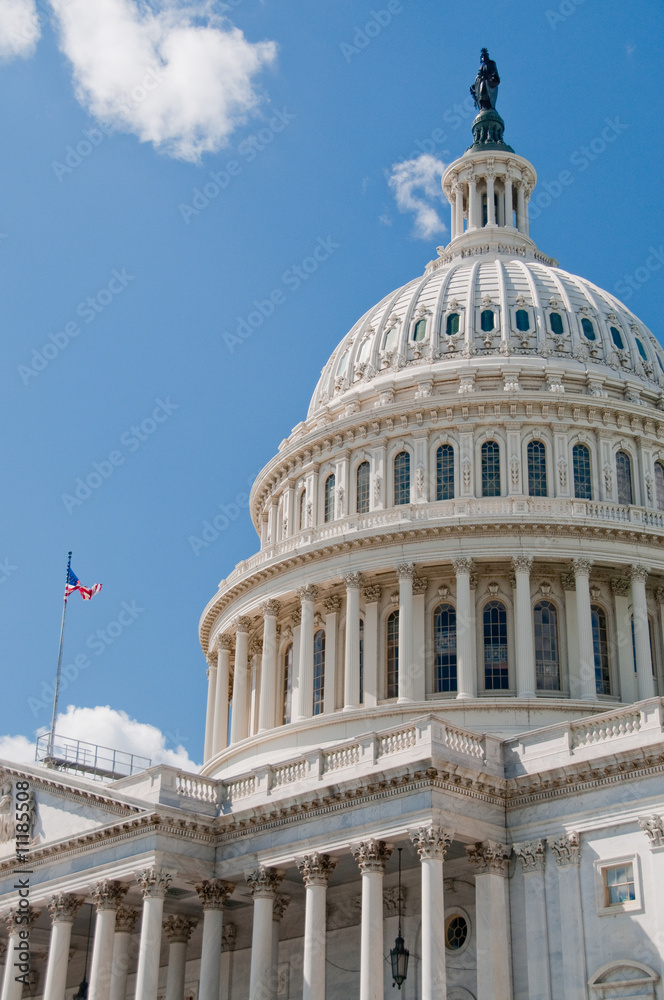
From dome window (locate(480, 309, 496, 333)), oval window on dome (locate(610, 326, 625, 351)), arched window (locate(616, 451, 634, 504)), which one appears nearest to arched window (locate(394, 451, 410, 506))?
dome window (locate(480, 309, 496, 333))

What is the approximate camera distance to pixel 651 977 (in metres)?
34.4

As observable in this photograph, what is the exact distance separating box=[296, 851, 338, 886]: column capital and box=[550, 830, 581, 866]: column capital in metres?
6.63

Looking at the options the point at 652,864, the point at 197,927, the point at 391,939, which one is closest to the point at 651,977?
the point at 652,864

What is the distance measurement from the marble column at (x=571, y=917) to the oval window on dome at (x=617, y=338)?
32.8m

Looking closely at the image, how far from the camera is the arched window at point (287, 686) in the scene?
58500mm

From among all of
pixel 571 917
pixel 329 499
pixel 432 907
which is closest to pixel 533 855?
pixel 571 917

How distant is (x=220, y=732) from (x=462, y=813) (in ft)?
Answer: 84.8

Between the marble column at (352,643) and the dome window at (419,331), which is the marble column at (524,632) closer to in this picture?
the marble column at (352,643)

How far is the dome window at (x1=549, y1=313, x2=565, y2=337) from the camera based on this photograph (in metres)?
64.0

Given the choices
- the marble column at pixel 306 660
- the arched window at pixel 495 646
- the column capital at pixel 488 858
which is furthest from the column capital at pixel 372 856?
the marble column at pixel 306 660

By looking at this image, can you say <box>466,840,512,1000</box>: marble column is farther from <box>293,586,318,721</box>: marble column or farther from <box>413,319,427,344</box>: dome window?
<box>413,319,427,344</box>: dome window

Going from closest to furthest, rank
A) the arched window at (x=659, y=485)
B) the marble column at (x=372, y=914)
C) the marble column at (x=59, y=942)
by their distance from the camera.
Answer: the marble column at (x=372, y=914) → the marble column at (x=59, y=942) → the arched window at (x=659, y=485)

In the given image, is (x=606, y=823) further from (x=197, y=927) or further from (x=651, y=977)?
(x=197, y=927)

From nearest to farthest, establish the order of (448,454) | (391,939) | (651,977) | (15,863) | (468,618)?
(651,977), (391,939), (15,863), (468,618), (448,454)
